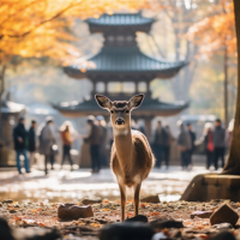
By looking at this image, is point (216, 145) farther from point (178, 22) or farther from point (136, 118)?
point (178, 22)

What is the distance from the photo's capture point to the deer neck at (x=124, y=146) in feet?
23.1

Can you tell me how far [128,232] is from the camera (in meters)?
4.58

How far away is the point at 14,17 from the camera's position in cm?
1583

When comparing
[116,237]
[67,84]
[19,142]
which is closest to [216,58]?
[67,84]

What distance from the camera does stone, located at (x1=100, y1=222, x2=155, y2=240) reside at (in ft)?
15.0

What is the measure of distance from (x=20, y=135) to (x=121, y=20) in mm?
14056

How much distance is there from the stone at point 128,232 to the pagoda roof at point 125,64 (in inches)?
969

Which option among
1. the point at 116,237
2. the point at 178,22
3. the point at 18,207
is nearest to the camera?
the point at 116,237

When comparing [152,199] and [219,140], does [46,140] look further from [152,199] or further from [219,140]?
[152,199]

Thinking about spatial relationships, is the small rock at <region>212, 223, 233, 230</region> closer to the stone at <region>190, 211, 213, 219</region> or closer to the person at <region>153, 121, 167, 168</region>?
the stone at <region>190, 211, 213, 219</region>

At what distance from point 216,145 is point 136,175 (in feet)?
46.3

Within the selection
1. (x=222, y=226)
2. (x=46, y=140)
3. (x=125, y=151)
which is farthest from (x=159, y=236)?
(x=46, y=140)

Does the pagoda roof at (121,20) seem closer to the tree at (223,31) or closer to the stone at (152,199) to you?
the tree at (223,31)

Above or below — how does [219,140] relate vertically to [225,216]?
above
